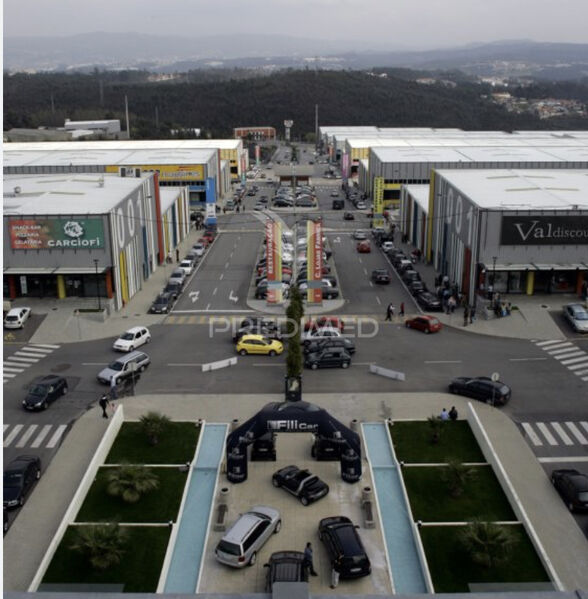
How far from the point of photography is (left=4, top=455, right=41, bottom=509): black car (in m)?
21.9

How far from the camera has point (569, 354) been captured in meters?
35.1

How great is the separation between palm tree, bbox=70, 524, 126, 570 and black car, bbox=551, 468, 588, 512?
13278mm

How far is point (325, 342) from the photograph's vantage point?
35.0 meters

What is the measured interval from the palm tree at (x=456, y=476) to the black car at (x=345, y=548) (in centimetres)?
408

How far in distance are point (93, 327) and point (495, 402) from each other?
22053 millimetres

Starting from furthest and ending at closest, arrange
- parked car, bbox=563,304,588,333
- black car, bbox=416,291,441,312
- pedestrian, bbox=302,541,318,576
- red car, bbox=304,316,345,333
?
black car, bbox=416,291,441,312 → red car, bbox=304,316,345,333 → parked car, bbox=563,304,588,333 → pedestrian, bbox=302,541,318,576

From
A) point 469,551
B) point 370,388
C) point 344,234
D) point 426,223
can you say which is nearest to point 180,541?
point 469,551

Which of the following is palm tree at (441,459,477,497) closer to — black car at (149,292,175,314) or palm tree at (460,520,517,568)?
palm tree at (460,520,517,568)

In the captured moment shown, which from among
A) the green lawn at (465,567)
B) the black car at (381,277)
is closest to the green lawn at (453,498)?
the green lawn at (465,567)

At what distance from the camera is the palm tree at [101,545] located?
18922mm

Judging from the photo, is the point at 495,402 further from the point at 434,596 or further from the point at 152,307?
the point at 152,307

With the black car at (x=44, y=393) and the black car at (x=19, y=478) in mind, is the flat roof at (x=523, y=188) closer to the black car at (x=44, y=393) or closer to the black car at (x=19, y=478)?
the black car at (x=44, y=393)

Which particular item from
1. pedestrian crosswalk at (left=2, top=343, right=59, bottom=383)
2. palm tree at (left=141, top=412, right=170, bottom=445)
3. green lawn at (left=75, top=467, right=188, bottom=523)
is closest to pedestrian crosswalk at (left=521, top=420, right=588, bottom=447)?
green lawn at (left=75, top=467, right=188, bottom=523)

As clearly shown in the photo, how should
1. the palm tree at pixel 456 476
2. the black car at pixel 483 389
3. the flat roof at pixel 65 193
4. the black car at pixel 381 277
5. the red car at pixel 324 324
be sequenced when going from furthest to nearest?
the black car at pixel 381 277, the flat roof at pixel 65 193, the red car at pixel 324 324, the black car at pixel 483 389, the palm tree at pixel 456 476
